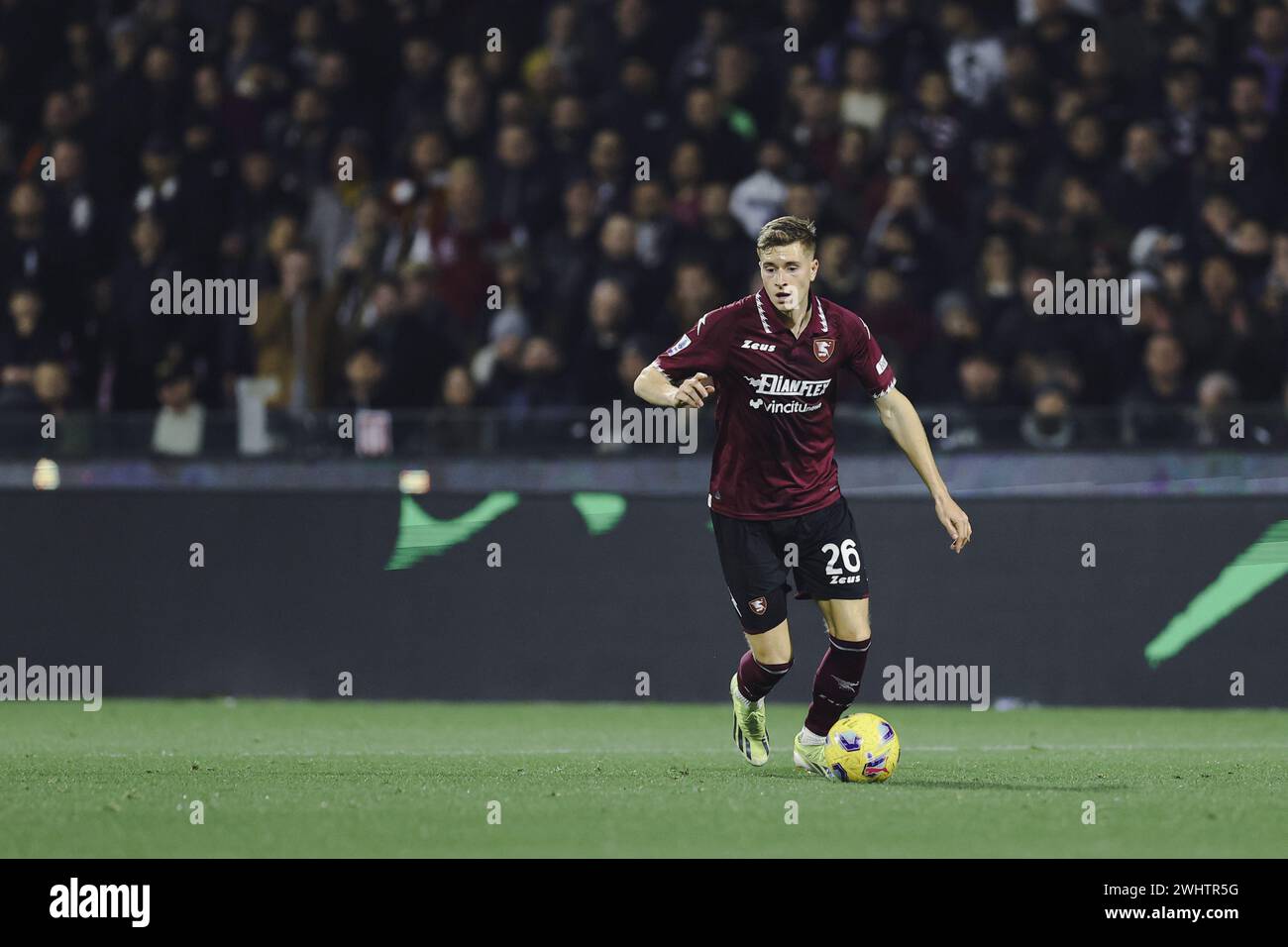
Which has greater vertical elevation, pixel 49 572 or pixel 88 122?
pixel 88 122

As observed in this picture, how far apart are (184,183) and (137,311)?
43.8 inches

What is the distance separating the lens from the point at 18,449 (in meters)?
12.2

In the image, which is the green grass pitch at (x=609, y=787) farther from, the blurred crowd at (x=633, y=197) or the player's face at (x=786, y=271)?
the blurred crowd at (x=633, y=197)

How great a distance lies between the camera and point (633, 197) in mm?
13633

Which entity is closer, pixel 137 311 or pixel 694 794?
pixel 694 794

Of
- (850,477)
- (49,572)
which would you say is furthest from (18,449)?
(850,477)

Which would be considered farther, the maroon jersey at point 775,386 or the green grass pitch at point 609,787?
the maroon jersey at point 775,386

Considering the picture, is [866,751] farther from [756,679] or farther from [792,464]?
[792,464]

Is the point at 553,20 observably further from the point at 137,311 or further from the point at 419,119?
the point at 137,311

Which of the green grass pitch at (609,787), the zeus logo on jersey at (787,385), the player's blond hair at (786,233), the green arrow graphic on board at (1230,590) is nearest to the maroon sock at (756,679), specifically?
the green grass pitch at (609,787)

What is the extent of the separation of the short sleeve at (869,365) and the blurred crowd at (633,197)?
3.45 metres

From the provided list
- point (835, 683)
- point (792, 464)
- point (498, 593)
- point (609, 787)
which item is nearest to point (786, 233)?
point (792, 464)

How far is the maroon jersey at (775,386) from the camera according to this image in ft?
27.2

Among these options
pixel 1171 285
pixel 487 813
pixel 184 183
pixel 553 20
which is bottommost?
pixel 487 813
